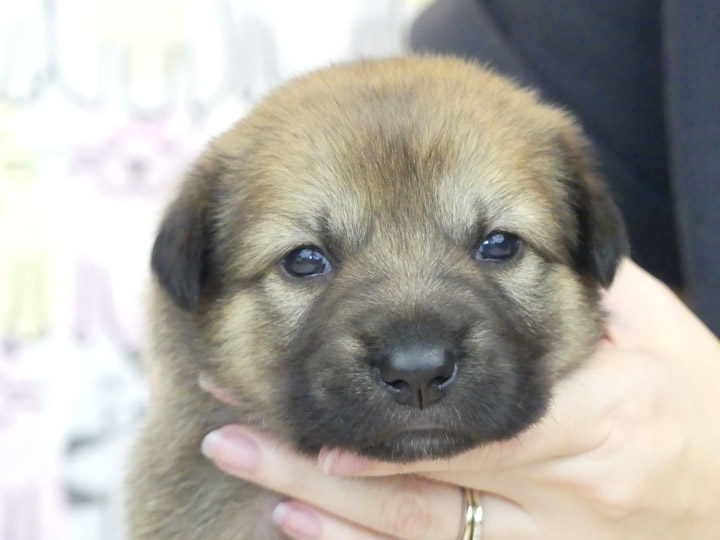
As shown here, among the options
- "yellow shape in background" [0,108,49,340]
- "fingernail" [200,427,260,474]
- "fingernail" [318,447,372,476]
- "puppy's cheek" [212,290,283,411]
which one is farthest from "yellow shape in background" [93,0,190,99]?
"fingernail" [318,447,372,476]

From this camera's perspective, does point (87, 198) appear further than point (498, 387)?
Yes

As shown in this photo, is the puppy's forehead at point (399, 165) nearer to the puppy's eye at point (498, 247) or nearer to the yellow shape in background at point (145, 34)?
the puppy's eye at point (498, 247)

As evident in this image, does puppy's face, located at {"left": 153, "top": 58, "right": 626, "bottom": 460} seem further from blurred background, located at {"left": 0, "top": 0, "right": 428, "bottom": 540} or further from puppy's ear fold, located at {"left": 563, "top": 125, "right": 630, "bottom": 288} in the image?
blurred background, located at {"left": 0, "top": 0, "right": 428, "bottom": 540}

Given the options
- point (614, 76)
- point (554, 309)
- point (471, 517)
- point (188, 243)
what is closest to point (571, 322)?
point (554, 309)

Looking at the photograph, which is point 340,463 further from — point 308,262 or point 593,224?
point 593,224

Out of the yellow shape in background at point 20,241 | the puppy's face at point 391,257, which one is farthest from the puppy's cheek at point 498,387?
the yellow shape in background at point 20,241

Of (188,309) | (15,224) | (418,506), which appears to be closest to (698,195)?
(418,506)
